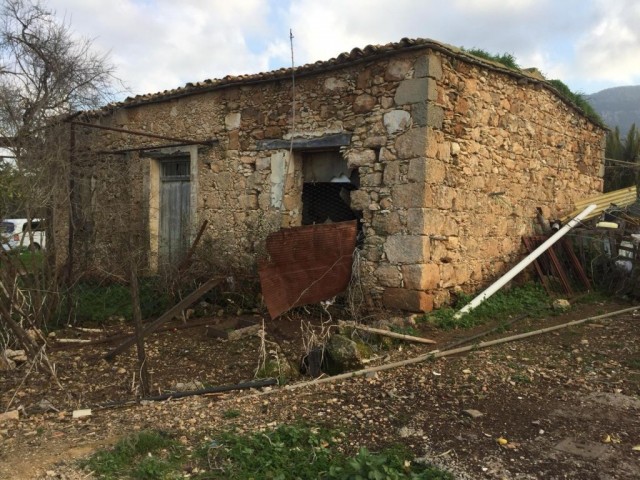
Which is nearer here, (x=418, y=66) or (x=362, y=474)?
(x=362, y=474)

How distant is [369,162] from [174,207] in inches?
161

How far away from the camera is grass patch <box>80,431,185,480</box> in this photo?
9.79ft

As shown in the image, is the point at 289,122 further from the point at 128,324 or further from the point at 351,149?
the point at 128,324

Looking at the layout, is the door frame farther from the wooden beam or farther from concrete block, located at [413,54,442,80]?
concrete block, located at [413,54,442,80]

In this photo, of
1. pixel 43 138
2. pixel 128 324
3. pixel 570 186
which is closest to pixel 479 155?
pixel 570 186

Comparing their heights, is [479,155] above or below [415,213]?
above

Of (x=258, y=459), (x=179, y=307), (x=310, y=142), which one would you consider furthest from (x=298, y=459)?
(x=310, y=142)

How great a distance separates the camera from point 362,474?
2.78 meters

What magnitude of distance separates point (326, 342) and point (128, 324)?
3.70 meters

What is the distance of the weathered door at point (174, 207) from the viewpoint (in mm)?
9211

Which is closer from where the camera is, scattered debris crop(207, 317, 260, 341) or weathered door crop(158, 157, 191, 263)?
scattered debris crop(207, 317, 260, 341)

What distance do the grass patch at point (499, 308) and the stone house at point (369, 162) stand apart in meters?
0.23

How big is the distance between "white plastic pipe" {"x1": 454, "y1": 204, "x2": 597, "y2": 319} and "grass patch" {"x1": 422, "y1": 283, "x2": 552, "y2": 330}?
2.6 inches

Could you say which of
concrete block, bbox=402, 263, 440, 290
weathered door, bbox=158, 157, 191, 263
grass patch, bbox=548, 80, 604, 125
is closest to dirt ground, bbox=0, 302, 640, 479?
concrete block, bbox=402, 263, 440, 290
